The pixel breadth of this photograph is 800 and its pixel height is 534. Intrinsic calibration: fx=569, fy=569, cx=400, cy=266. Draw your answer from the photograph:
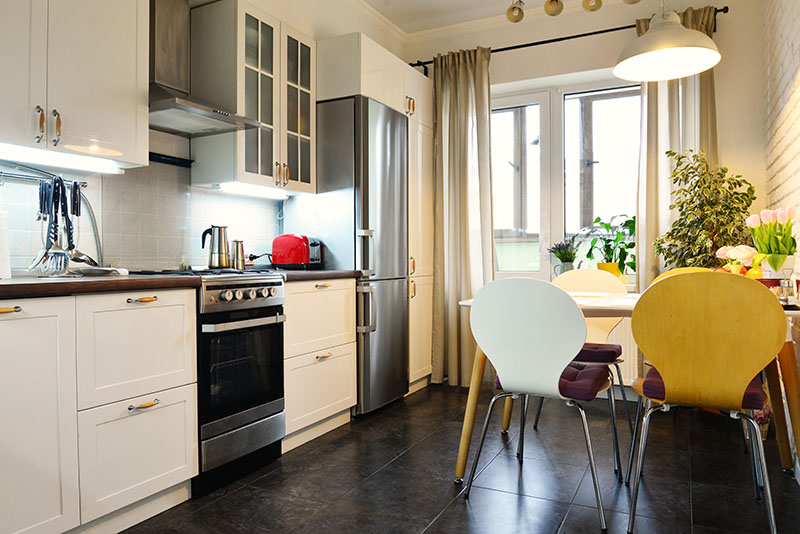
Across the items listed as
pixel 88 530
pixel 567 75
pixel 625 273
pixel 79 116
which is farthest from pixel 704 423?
pixel 79 116

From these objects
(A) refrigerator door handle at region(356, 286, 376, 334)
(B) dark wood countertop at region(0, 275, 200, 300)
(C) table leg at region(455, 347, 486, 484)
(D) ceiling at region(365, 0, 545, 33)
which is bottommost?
(C) table leg at region(455, 347, 486, 484)

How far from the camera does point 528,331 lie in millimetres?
2131

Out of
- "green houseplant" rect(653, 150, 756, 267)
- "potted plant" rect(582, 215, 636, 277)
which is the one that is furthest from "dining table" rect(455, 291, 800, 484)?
"potted plant" rect(582, 215, 636, 277)

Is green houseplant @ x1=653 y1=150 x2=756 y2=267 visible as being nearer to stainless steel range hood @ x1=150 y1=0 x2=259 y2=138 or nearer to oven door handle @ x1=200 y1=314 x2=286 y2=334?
oven door handle @ x1=200 y1=314 x2=286 y2=334

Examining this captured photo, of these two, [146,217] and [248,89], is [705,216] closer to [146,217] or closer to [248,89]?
[248,89]

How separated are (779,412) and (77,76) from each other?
313cm

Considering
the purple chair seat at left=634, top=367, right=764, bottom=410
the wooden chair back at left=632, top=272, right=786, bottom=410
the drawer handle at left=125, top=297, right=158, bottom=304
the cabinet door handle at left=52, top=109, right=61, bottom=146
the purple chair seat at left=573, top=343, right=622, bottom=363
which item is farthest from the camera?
the purple chair seat at left=573, top=343, right=622, bottom=363

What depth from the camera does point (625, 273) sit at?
404 centimetres

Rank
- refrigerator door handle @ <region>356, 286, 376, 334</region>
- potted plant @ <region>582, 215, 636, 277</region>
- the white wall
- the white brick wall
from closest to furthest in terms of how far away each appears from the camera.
Answer: the white brick wall
refrigerator door handle @ <region>356, 286, 376, 334</region>
the white wall
potted plant @ <region>582, 215, 636, 277</region>

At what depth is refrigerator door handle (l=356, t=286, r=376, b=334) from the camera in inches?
133

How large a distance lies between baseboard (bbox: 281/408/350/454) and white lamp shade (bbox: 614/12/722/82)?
232 centimetres

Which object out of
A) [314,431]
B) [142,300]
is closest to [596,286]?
[314,431]

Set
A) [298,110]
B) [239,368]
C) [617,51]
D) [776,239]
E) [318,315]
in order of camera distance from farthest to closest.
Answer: [617,51] < [298,110] < [318,315] < [239,368] < [776,239]

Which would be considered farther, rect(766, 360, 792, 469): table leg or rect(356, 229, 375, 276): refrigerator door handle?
rect(356, 229, 375, 276): refrigerator door handle
